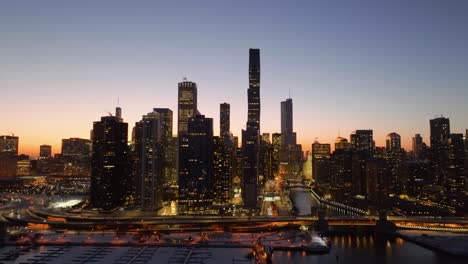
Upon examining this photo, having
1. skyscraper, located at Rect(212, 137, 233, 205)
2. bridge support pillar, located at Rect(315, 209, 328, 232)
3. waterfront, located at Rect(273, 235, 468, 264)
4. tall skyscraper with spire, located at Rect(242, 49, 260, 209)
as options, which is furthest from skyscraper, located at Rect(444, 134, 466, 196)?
waterfront, located at Rect(273, 235, 468, 264)

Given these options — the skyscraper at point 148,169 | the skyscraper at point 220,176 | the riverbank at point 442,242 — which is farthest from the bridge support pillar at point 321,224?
the skyscraper at point 148,169

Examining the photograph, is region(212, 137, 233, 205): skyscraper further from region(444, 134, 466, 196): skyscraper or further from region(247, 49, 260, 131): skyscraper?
region(444, 134, 466, 196): skyscraper

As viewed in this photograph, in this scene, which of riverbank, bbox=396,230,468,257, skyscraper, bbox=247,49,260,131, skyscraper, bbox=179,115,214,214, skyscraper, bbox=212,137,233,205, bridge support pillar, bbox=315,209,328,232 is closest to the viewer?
riverbank, bbox=396,230,468,257

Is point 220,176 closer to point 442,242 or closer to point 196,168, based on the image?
point 196,168

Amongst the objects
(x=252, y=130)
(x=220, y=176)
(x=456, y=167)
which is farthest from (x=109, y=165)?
(x=456, y=167)

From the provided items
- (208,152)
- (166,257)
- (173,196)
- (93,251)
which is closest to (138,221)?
(93,251)

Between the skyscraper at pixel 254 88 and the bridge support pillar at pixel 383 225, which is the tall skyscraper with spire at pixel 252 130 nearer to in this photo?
the skyscraper at pixel 254 88

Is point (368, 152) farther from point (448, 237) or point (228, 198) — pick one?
point (448, 237)
